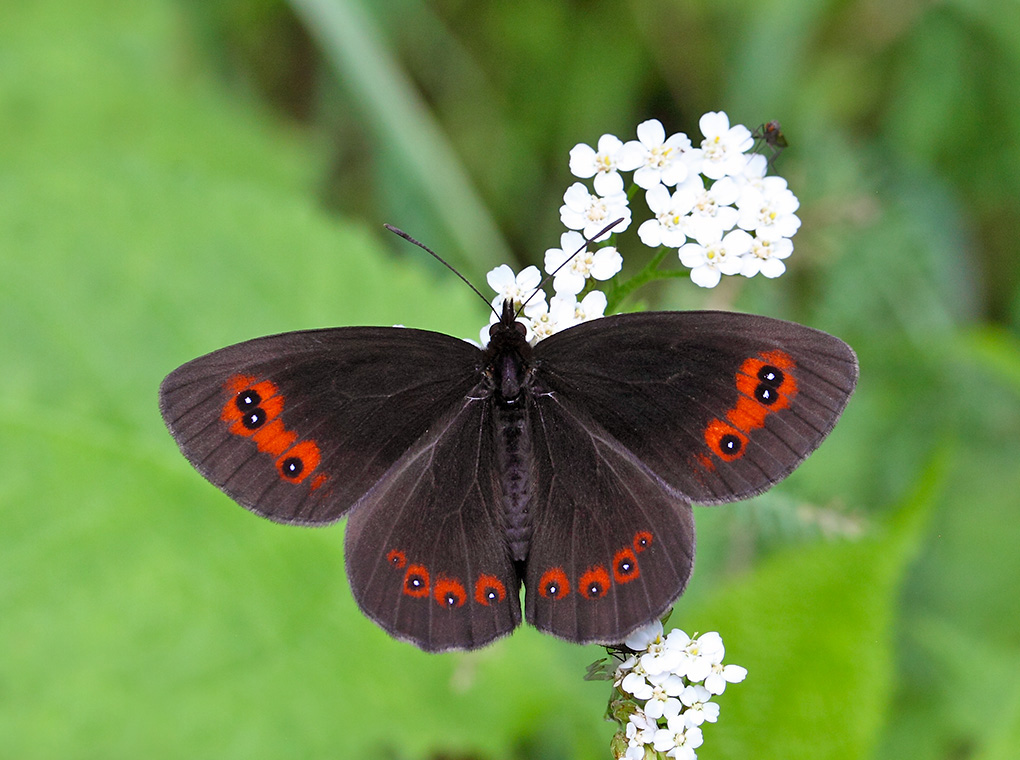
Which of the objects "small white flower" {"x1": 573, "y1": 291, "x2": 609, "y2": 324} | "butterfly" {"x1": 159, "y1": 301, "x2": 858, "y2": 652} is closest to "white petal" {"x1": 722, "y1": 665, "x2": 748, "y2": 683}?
"butterfly" {"x1": 159, "y1": 301, "x2": 858, "y2": 652}

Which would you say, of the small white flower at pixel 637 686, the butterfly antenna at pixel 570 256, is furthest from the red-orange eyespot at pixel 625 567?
the butterfly antenna at pixel 570 256

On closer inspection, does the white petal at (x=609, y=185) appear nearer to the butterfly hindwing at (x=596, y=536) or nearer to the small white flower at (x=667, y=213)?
the small white flower at (x=667, y=213)

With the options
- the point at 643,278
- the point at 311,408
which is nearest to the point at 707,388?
the point at 643,278

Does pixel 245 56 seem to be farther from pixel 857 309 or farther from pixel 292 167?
pixel 857 309

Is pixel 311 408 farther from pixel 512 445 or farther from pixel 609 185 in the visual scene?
pixel 609 185

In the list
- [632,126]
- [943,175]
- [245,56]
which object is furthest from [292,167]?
[943,175]

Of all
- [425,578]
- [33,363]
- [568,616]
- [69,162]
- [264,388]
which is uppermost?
[69,162]

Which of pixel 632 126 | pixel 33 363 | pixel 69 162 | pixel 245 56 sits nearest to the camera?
pixel 33 363

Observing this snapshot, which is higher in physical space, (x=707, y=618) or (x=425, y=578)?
(x=707, y=618)
